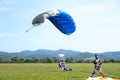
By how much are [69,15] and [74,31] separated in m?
1.32

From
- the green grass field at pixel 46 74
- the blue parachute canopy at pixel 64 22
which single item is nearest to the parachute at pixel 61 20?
the blue parachute canopy at pixel 64 22

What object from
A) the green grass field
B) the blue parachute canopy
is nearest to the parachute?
the blue parachute canopy

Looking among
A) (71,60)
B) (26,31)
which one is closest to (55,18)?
(26,31)

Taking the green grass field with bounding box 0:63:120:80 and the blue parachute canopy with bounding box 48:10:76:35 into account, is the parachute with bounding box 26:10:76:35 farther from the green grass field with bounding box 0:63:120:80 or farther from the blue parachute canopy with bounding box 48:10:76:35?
the green grass field with bounding box 0:63:120:80

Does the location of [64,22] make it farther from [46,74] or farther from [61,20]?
[46,74]

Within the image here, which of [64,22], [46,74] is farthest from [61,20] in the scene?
[46,74]

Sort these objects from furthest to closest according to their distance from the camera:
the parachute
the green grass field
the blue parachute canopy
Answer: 1. the green grass field
2. the blue parachute canopy
3. the parachute

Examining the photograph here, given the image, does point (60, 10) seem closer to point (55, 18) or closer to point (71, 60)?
point (55, 18)

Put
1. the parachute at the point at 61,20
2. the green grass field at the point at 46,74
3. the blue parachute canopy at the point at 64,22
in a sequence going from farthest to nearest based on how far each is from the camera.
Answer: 1. the green grass field at the point at 46,74
2. the blue parachute canopy at the point at 64,22
3. the parachute at the point at 61,20

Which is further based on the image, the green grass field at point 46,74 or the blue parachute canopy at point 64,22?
the green grass field at point 46,74

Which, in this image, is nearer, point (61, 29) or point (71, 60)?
point (61, 29)

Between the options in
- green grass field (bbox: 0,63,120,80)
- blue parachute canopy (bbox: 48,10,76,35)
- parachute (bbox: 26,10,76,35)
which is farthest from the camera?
green grass field (bbox: 0,63,120,80)

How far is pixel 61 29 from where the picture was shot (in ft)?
59.6

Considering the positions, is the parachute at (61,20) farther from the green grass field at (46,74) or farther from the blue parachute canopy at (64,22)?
the green grass field at (46,74)
